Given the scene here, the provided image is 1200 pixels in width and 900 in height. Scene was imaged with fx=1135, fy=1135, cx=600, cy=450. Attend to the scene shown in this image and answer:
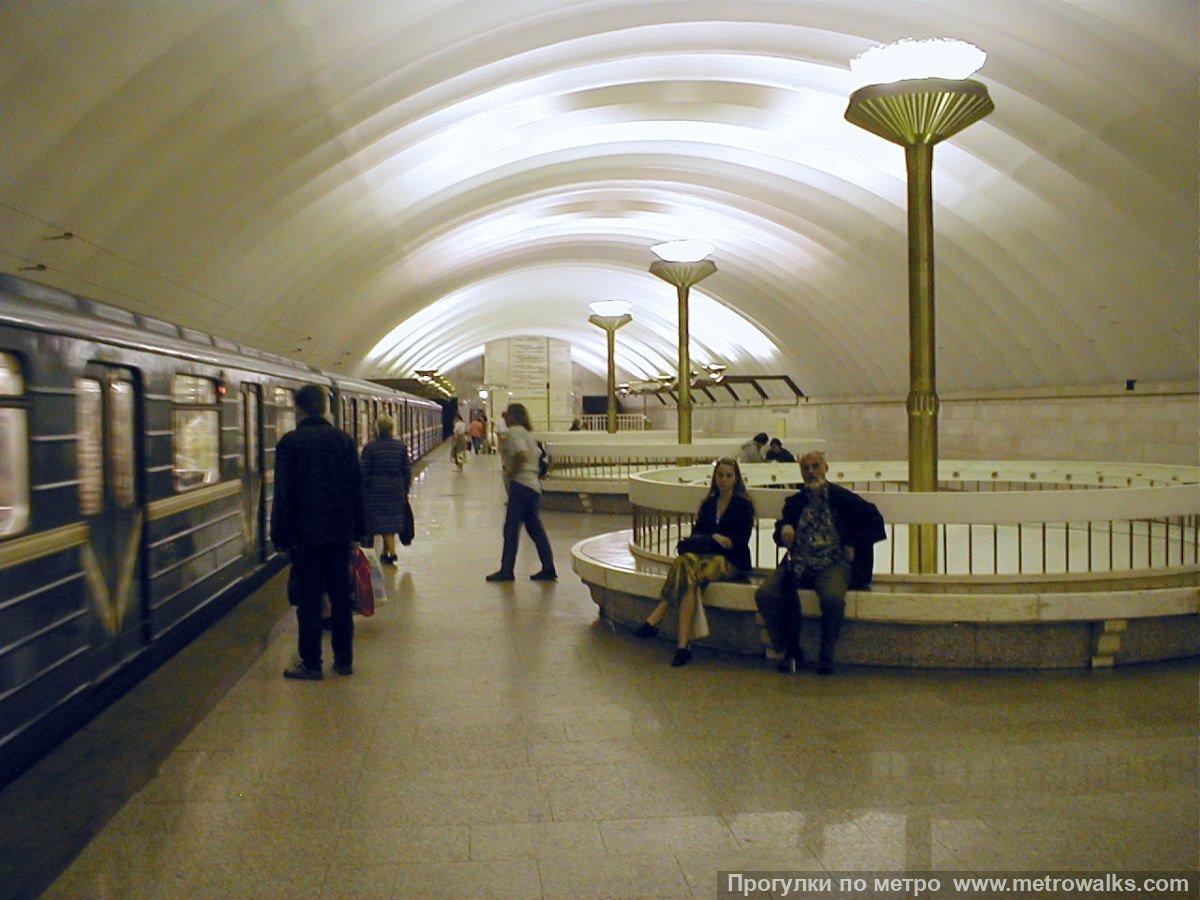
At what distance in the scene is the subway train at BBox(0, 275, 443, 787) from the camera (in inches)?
189

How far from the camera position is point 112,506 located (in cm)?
599

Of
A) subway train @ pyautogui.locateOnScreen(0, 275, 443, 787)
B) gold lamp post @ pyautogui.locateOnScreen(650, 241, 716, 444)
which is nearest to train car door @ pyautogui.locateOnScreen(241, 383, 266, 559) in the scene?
subway train @ pyautogui.locateOnScreen(0, 275, 443, 787)

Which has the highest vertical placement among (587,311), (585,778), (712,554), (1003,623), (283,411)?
(587,311)

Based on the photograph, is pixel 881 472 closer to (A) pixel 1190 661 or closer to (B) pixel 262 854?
(A) pixel 1190 661

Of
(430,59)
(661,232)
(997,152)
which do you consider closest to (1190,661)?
(430,59)

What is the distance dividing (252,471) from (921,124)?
615 centimetres

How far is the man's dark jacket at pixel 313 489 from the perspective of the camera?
6199mm

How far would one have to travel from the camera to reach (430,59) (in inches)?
527

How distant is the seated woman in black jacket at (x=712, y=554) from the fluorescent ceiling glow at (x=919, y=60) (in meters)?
3.26

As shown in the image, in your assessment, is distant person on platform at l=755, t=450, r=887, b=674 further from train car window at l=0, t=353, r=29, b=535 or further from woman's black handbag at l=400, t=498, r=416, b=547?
woman's black handbag at l=400, t=498, r=416, b=547

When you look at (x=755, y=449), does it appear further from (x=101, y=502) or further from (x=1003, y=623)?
(x=101, y=502)

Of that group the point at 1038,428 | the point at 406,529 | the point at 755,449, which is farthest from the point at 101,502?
the point at 1038,428

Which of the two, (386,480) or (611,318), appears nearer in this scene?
(386,480)

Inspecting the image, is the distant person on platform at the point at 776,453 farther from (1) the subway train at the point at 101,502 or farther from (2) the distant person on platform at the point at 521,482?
(1) the subway train at the point at 101,502
